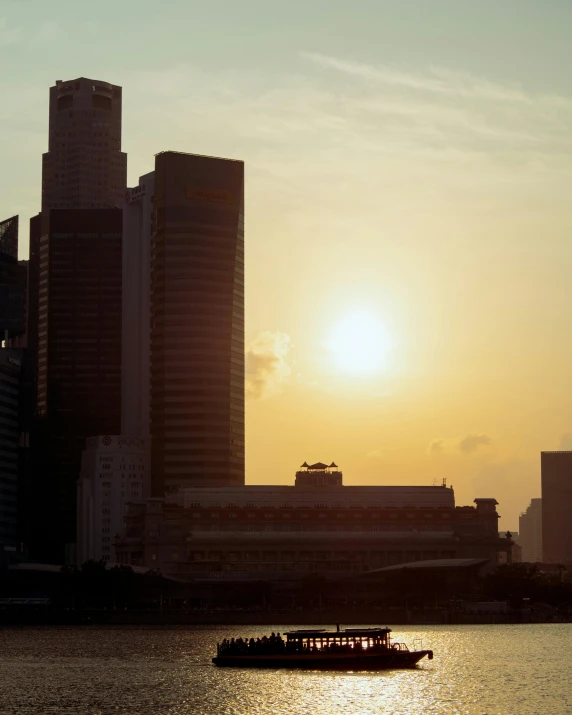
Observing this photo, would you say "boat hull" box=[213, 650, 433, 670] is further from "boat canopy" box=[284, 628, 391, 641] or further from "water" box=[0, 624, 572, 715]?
"boat canopy" box=[284, 628, 391, 641]

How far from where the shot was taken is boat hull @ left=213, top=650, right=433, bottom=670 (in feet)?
635

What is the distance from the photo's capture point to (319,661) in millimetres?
195250

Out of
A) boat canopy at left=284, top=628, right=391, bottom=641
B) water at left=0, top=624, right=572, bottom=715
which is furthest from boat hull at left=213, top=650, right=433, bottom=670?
boat canopy at left=284, top=628, right=391, bottom=641

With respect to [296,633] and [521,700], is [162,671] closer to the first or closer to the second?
[296,633]

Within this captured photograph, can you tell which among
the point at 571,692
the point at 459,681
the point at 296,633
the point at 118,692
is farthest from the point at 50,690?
the point at 571,692

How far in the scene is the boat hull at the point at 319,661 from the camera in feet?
635

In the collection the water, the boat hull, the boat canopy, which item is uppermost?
the boat canopy

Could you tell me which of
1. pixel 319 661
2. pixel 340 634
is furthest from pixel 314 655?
pixel 340 634

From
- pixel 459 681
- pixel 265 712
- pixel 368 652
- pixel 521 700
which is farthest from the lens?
pixel 368 652

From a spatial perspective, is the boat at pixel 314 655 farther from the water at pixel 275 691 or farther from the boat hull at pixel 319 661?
Answer: the water at pixel 275 691

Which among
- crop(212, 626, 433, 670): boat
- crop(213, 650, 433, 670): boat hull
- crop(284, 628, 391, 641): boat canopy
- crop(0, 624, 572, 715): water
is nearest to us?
crop(0, 624, 572, 715): water

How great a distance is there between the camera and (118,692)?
16950 cm

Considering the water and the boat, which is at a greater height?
the boat

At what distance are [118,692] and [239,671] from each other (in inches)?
1000
